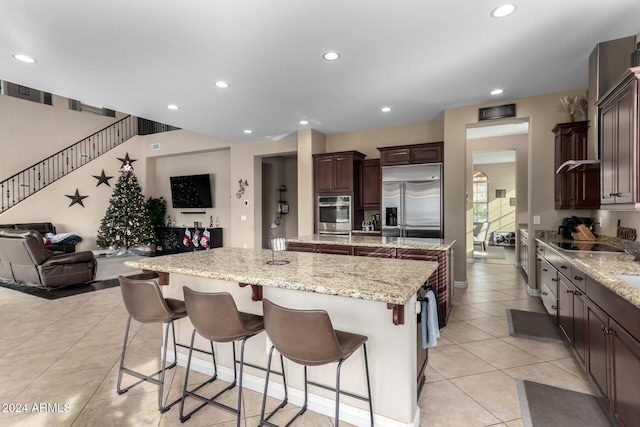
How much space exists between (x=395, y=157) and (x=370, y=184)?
0.87 m

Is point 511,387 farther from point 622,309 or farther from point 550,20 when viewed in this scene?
point 550,20

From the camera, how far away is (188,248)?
8.86 m

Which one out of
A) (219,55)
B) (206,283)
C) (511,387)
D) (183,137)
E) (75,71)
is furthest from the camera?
(183,137)

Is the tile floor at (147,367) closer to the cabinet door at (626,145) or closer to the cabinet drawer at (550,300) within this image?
the cabinet drawer at (550,300)

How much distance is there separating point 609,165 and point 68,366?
5.00m

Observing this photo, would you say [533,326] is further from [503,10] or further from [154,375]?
[154,375]

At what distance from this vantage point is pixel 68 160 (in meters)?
8.59

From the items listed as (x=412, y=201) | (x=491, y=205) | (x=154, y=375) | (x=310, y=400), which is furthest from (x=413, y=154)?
(x=491, y=205)

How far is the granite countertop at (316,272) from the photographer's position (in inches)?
63.7

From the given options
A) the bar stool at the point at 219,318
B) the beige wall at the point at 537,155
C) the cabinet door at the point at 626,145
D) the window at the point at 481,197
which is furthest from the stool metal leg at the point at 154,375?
the window at the point at 481,197

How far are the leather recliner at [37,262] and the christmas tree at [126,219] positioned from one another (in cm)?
310

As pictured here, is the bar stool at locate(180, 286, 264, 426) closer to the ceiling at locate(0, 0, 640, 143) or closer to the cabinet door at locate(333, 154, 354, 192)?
the ceiling at locate(0, 0, 640, 143)

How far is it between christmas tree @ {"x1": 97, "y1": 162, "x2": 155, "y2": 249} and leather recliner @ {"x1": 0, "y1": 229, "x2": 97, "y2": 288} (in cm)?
310

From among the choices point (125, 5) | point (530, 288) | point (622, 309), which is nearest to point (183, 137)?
point (125, 5)
